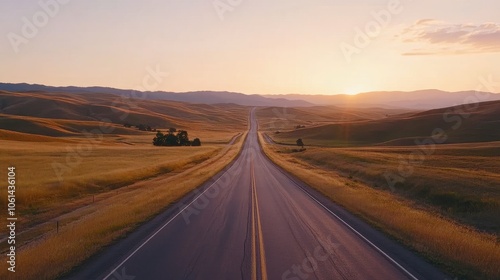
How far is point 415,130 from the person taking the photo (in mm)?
107688

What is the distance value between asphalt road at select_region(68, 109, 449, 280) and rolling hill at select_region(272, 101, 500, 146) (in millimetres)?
72158

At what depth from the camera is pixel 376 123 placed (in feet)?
416

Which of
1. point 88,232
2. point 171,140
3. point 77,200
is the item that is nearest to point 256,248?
point 88,232

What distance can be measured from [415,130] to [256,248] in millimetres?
101017

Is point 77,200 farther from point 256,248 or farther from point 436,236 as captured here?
point 436,236

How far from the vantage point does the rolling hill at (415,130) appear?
295 feet

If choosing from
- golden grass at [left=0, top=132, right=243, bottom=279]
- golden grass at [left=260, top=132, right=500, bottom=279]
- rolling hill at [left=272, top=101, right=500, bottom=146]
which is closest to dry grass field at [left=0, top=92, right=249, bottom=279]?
golden grass at [left=0, top=132, right=243, bottom=279]

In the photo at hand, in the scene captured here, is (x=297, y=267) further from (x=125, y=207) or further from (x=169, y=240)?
(x=125, y=207)

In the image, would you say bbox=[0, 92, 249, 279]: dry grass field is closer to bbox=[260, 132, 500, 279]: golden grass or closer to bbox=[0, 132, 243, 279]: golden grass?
bbox=[0, 132, 243, 279]: golden grass

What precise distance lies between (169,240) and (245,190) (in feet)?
49.5

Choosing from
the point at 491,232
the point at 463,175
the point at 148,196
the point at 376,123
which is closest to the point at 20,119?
the point at 376,123

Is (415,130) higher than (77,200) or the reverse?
higher

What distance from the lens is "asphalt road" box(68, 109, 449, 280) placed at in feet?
40.2

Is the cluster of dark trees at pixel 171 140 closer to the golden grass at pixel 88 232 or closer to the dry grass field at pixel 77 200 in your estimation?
the dry grass field at pixel 77 200
